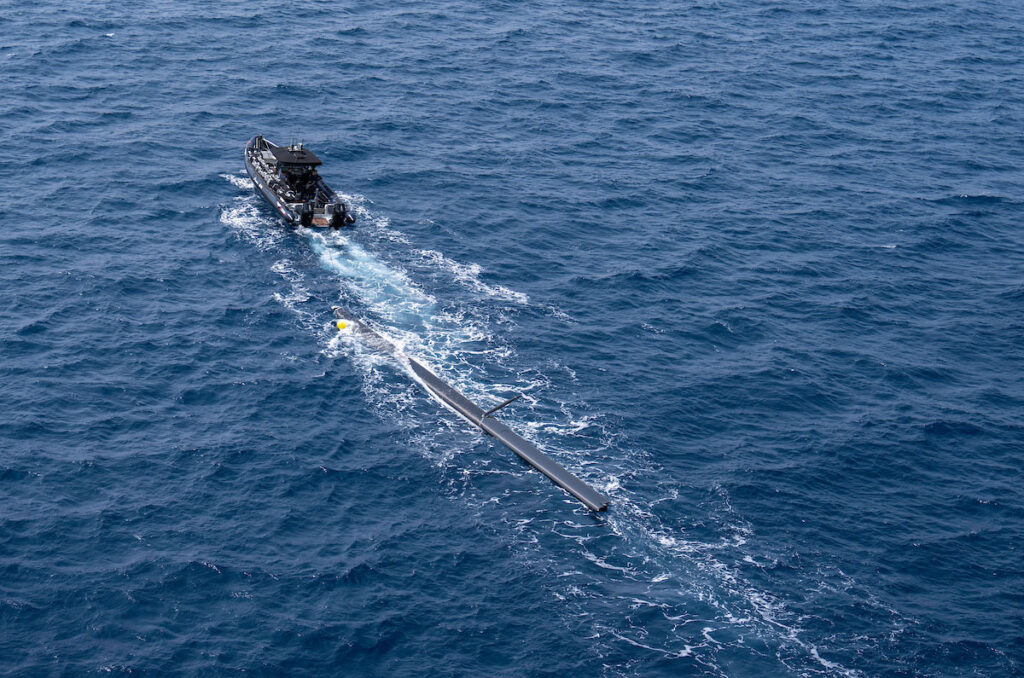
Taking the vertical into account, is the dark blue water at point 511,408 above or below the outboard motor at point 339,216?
below

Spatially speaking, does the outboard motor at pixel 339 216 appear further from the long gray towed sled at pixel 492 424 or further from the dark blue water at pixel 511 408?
the long gray towed sled at pixel 492 424

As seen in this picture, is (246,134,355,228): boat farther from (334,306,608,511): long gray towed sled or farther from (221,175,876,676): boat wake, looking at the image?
(334,306,608,511): long gray towed sled

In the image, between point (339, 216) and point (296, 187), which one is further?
point (296, 187)

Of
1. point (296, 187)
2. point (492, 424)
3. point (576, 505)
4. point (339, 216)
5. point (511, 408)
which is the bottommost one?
point (576, 505)

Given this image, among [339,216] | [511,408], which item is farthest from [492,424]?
[339,216]

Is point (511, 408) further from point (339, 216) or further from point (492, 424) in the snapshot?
point (339, 216)

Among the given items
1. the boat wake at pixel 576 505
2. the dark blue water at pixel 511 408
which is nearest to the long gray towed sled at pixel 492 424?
the boat wake at pixel 576 505
